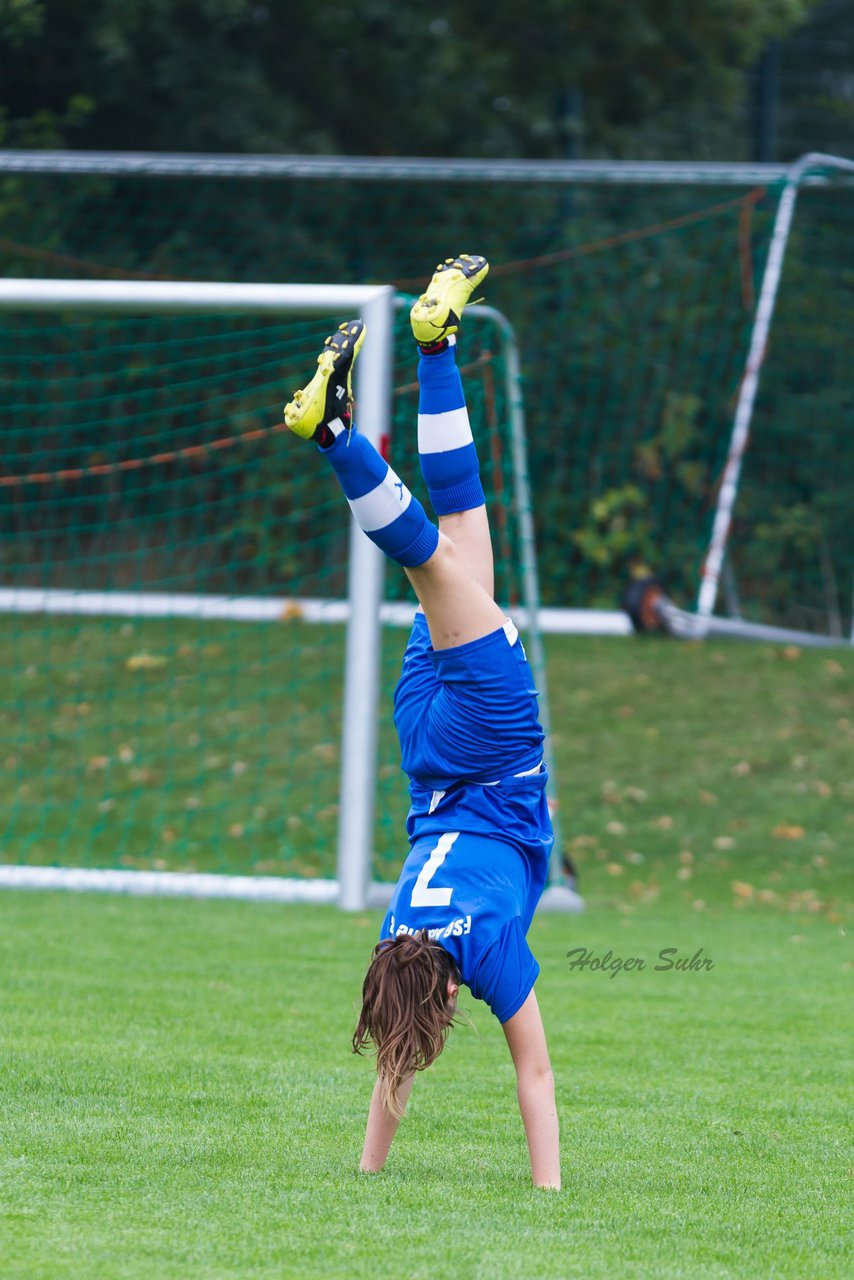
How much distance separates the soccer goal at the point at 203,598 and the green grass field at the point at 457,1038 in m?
0.07

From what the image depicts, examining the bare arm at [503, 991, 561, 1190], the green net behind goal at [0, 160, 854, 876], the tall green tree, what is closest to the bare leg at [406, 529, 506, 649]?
the bare arm at [503, 991, 561, 1190]

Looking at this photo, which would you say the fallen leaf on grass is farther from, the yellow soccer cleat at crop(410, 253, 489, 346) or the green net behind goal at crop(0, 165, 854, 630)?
the yellow soccer cleat at crop(410, 253, 489, 346)

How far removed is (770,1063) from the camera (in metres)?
5.09

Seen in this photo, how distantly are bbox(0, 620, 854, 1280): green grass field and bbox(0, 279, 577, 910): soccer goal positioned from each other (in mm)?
74

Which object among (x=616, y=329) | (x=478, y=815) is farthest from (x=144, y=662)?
(x=478, y=815)

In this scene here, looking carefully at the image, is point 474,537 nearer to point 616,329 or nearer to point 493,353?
point 493,353

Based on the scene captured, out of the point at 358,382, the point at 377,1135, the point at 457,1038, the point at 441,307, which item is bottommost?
the point at 457,1038

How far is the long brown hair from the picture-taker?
349 centimetres

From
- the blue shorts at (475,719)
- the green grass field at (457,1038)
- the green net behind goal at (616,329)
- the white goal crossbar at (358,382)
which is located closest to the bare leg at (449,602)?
the blue shorts at (475,719)

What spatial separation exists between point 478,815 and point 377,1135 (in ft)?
2.49

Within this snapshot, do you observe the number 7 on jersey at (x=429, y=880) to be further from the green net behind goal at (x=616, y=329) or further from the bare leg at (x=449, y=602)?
the green net behind goal at (x=616, y=329)

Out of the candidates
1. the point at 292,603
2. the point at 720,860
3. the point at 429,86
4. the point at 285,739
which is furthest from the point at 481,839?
the point at 429,86

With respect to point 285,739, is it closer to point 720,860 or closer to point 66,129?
point 720,860

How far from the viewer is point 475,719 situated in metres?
3.86
